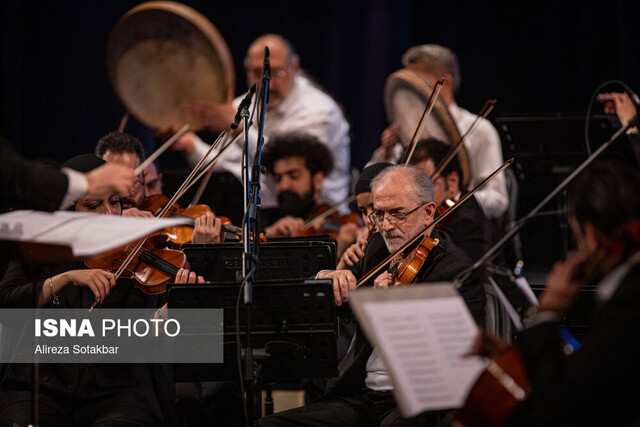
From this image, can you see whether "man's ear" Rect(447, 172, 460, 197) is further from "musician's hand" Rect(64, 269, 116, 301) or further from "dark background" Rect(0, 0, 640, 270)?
"musician's hand" Rect(64, 269, 116, 301)

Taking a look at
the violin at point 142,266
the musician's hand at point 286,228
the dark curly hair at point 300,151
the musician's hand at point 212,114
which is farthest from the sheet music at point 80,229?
the dark curly hair at point 300,151

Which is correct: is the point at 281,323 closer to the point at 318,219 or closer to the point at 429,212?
the point at 429,212

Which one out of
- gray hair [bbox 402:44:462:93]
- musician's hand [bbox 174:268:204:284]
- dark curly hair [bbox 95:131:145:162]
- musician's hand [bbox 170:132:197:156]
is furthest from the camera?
musician's hand [bbox 170:132:197:156]

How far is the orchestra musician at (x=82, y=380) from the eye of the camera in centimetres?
297

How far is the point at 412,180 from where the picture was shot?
10.6 feet

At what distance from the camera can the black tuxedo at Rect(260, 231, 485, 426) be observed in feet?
9.51

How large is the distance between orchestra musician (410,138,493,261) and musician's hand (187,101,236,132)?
1.39 meters

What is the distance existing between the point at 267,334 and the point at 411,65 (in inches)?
124

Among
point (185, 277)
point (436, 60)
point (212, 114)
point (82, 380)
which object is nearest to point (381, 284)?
point (185, 277)

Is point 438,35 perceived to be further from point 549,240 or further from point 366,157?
point 549,240

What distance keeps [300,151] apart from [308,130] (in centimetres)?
46

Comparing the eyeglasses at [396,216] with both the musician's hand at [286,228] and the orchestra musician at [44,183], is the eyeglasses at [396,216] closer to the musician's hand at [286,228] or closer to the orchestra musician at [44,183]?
the orchestra musician at [44,183]

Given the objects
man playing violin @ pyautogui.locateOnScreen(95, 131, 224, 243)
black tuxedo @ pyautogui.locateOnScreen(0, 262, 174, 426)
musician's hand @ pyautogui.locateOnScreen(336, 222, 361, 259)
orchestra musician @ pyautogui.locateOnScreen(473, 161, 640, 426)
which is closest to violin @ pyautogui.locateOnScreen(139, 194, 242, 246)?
man playing violin @ pyautogui.locateOnScreen(95, 131, 224, 243)

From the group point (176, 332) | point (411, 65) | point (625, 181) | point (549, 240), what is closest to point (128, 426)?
point (176, 332)
